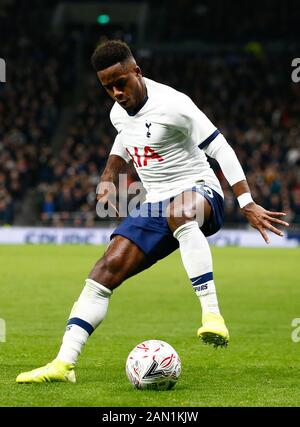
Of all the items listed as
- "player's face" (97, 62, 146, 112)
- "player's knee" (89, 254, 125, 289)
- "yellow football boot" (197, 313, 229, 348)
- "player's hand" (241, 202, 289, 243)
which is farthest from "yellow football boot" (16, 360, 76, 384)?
"player's face" (97, 62, 146, 112)

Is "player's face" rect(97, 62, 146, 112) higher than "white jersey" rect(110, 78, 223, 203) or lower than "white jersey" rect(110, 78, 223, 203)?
higher

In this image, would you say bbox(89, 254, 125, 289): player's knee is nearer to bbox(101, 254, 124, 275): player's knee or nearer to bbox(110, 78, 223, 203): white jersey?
bbox(101, 254, 124, 275): player's knee

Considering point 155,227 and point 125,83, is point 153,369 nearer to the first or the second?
point 155,227

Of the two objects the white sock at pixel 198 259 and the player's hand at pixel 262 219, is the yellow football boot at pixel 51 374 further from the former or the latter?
the player's hand at pixel 262 219

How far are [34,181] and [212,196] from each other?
990 inches

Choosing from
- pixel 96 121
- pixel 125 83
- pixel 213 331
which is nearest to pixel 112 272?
pixel 213 331

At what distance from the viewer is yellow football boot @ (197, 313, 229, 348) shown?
6887 millimetres

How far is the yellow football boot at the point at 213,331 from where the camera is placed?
6887 millimetres

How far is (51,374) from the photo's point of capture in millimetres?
7070

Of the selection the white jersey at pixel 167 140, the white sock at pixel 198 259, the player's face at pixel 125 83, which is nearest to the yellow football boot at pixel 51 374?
the white sock at pixel 198 259

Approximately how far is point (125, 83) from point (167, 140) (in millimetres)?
571

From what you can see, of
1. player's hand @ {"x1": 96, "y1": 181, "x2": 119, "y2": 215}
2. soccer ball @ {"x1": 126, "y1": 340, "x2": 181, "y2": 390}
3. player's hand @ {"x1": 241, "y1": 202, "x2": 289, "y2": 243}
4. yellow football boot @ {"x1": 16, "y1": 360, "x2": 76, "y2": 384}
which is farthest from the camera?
player's hand @ {"x1": 96, "y1": 181, "x2": 119, "y2": 215}

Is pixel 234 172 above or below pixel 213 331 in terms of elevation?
above

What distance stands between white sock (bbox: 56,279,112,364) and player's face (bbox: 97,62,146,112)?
4.61 feet
